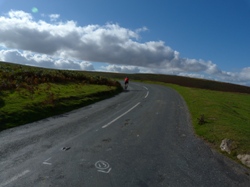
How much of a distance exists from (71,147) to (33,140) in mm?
1677

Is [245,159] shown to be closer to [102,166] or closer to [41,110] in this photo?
[102,166]

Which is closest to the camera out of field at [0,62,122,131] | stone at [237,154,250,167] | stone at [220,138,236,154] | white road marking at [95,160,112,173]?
white road marking at [95,160,112,173]

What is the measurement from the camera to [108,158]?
769 centimetres

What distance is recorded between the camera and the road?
6.21 m

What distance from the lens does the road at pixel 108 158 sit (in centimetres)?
621

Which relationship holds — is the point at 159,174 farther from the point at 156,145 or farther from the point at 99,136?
the point at 99,136

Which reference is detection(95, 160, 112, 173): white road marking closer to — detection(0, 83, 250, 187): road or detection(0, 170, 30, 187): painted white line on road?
detection(0, 83, 250, 187): road

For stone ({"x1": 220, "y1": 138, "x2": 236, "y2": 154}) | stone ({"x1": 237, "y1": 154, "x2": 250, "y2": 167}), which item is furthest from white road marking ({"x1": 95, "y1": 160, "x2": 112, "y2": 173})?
stone ({"x1": 220, "y1": 138, "x2": 236, "y2": 154})

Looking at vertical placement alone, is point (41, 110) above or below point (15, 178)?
below

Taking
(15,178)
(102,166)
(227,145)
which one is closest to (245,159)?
(227,145)

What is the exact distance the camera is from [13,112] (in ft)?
43.4

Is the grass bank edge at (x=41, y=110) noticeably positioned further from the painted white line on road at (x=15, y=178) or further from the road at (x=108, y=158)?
the painted white line on road at (x=15, y=178)

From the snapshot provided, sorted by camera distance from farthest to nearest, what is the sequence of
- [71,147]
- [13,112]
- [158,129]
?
[13,112]
[158,129]
[71,147]

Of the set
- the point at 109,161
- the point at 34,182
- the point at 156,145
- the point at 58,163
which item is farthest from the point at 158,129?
the point at 34,182
